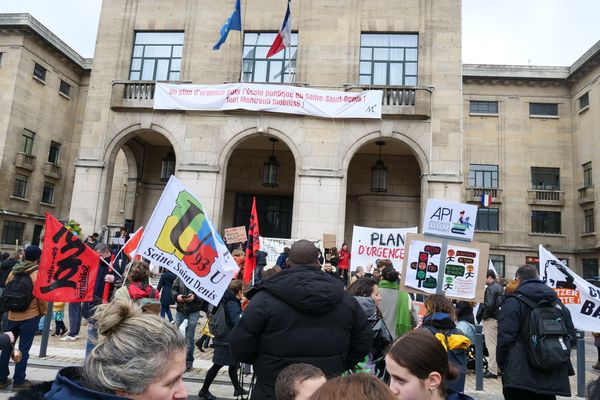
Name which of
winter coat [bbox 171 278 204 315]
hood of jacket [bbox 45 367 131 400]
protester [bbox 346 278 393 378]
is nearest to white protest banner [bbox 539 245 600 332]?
protester [bbox 346 278 393 378]

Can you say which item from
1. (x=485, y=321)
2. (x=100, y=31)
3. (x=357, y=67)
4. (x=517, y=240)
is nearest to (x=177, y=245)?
(x=485, y=321)

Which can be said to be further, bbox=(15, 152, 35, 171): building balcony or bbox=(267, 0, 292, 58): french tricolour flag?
bbox=(15, 152, 35, 171): building balcony

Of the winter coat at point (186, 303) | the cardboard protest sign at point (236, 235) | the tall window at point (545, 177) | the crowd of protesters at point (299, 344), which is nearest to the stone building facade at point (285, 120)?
the cardboard protest sign at point (236, 235)

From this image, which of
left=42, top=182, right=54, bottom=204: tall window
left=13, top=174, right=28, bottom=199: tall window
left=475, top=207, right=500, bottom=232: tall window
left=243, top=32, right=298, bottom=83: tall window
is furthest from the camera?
left=42, top=182, right=54, bottom=204: tall window

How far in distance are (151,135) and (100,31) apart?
556 centimetres

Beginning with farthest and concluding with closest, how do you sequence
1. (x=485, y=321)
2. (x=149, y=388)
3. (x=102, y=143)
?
(x=102, y=143)
(x=485, y=321)
(x=149, y=388)

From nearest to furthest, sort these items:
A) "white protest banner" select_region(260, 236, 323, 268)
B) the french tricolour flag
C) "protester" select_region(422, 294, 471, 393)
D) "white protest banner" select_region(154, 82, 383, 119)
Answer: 1. "protester" select_region(422, 294, 471, 393)
2. "white protest banner" select_region(260, 236, 323, 268)
3. the french tricolour flag
4. "white protest banner" select_region(154, 82, 383, 119)

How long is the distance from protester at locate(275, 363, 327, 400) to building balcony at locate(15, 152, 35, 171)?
35629 millimetres

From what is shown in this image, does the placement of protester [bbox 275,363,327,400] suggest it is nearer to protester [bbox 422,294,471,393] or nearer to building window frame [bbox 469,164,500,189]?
protester [bbox 422,294,471,393]

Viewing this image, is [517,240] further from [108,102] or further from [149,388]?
[149,388]

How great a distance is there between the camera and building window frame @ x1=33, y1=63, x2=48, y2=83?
33.2 metres

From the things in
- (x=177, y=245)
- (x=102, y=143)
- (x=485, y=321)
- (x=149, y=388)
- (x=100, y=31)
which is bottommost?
(x=485, y=321)

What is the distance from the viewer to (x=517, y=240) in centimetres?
3297

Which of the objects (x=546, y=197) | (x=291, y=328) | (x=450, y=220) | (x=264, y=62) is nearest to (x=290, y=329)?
(x=291, y=328)
